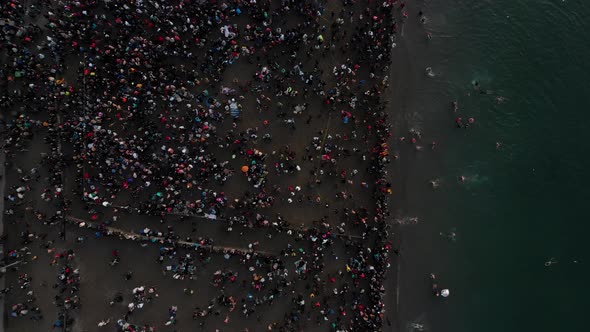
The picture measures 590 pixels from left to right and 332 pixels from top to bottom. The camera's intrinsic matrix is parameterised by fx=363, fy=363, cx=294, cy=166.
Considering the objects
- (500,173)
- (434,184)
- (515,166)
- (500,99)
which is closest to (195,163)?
(434,184)

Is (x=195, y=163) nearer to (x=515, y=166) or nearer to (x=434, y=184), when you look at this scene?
(x=434, y=184)

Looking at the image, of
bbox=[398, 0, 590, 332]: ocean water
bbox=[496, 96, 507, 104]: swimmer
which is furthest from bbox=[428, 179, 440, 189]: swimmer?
bbox=[496, 96, 507, 104]: swimmer

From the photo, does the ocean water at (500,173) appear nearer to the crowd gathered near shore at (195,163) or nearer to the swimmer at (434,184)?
the swimmer at (434,184)

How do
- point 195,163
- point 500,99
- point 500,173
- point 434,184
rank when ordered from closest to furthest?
point 195,163 → point 434,184 → point 500,173 → point 500,99

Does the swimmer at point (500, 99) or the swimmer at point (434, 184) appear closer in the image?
the swimmer at point (434, 184)

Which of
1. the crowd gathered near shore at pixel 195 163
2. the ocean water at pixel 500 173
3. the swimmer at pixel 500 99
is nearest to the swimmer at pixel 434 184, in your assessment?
the ocean water at pixel 500 173

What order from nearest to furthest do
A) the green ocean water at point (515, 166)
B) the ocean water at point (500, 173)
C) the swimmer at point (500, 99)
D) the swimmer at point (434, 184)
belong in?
the ocean water at point (500, 173) < the green ocean water at point (515, 166) < the swimmer at point (434, 184) < the swimmer at point (500, 99)
